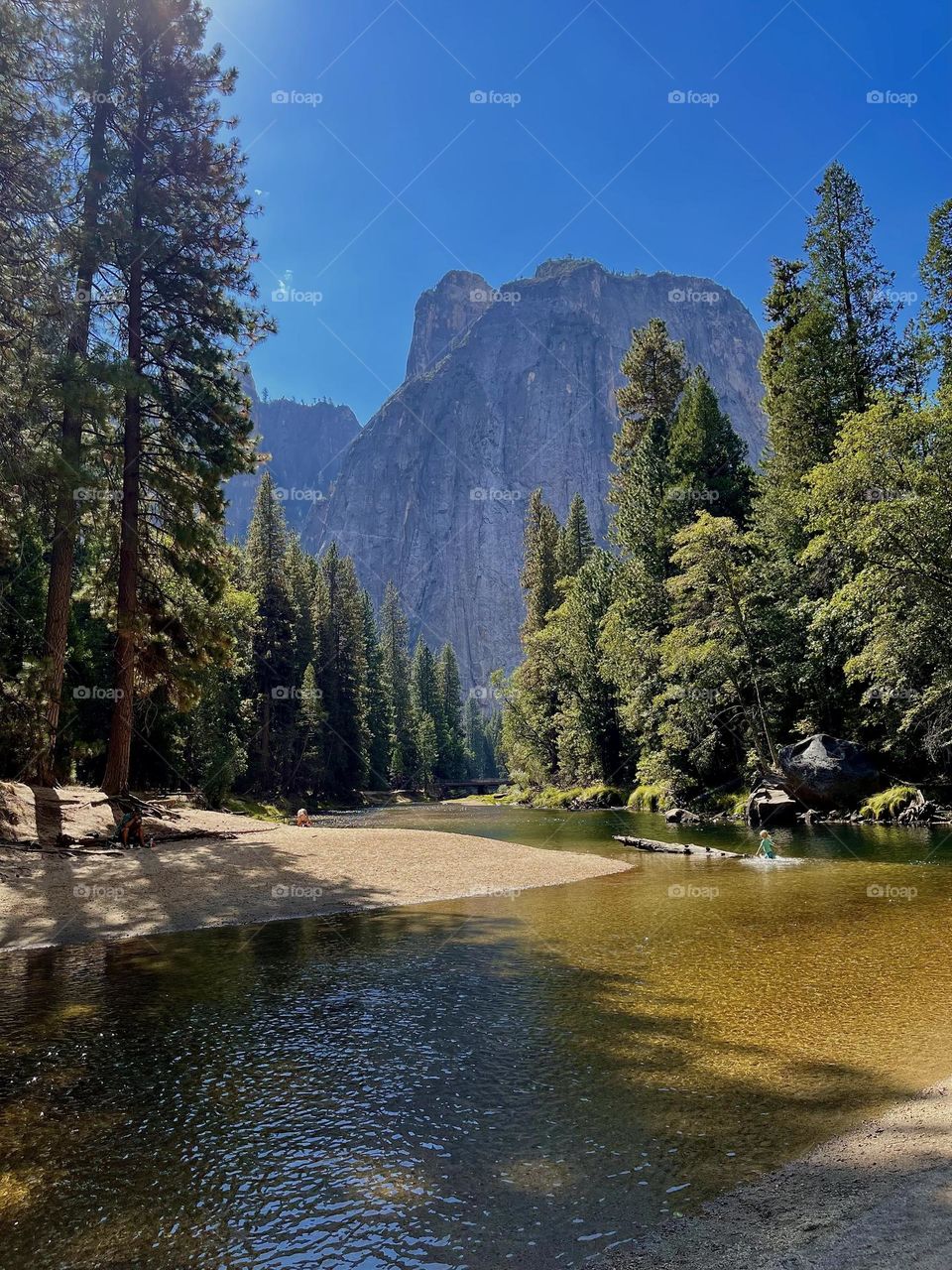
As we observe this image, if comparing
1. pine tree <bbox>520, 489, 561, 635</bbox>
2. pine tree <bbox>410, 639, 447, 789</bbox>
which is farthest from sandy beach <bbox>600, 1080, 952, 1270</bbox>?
pine tree <bbox>410, 639, 447, 789</bbox>

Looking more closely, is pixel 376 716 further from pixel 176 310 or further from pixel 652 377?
pixel 176 310

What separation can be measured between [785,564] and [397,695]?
6832 cm

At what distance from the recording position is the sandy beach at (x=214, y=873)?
12938mm

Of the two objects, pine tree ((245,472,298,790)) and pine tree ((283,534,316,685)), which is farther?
pine tree ((283,534,316,685))

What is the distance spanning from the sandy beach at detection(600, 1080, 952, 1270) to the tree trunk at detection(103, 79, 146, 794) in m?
19.2

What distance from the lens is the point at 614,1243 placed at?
4195 millimetres

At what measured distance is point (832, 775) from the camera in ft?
96.7

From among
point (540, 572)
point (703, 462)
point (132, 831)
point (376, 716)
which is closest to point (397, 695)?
point (376, 716)

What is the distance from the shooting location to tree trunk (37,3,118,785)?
1784 centimetres

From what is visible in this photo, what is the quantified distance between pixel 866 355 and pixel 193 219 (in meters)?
29.7

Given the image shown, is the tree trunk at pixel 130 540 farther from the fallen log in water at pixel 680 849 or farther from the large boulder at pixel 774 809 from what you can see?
the large boulder at pixel 774 809

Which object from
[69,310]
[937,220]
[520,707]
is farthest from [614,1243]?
[520,707]

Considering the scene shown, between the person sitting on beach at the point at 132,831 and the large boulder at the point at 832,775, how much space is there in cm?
2452

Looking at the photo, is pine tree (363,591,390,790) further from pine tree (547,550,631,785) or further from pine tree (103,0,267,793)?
pine tree (103,0,267,793)
